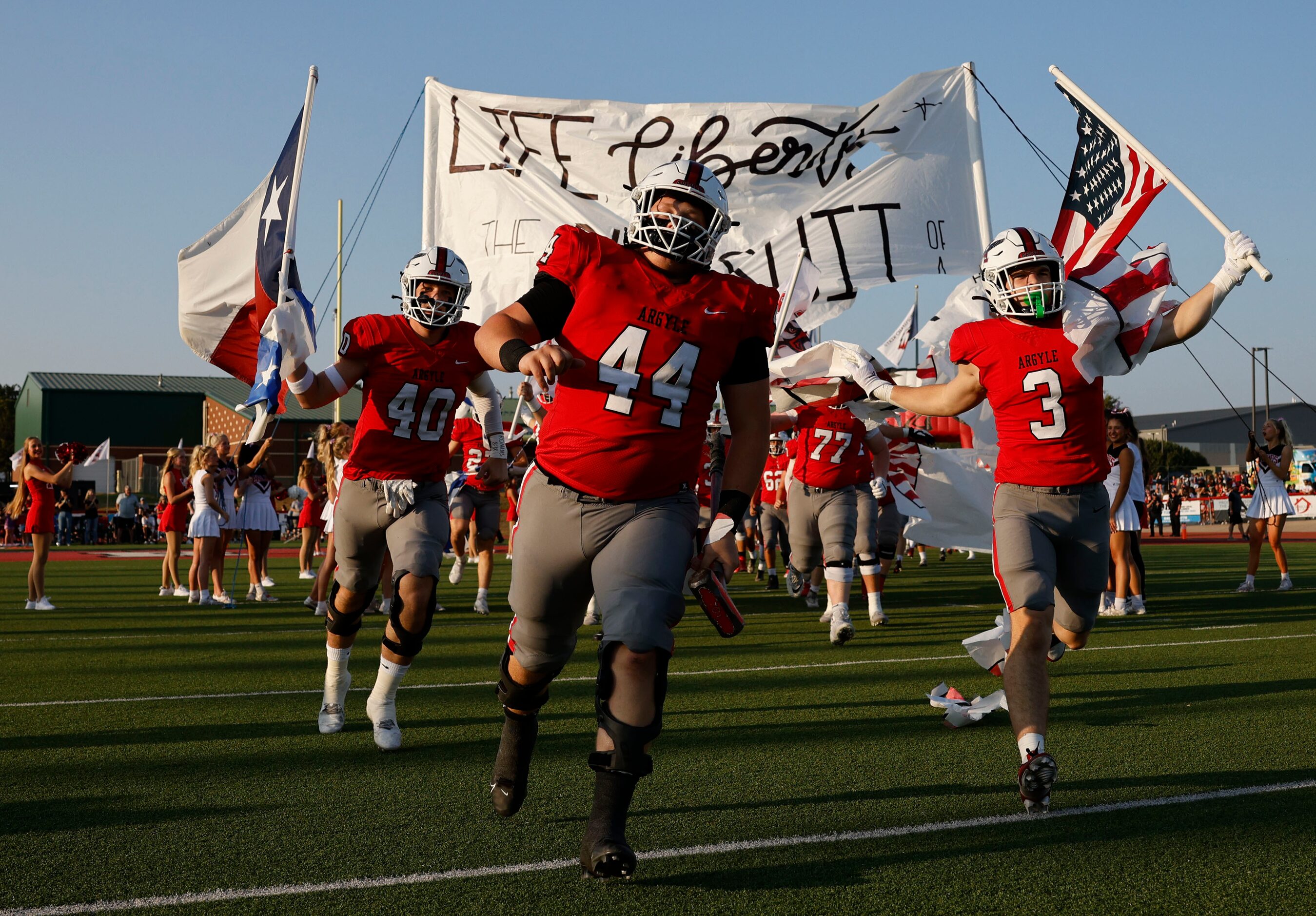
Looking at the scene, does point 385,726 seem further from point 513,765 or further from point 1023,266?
point 1023,266

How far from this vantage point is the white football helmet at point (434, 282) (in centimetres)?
574

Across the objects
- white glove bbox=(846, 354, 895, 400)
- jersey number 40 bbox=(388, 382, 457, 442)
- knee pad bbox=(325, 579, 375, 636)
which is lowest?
knee pad bbox=(325, 579, 375, 636)

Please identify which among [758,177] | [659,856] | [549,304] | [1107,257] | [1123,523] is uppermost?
[758,177]

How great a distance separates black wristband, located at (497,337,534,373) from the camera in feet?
11.1

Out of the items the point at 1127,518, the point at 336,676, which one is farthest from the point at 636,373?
the point at 1127,518

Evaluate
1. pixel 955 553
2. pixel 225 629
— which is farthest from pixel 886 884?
pixel 955 553

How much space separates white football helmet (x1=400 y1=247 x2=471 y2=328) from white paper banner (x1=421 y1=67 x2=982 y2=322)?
6863 millimetres

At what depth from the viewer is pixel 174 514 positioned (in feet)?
48.9

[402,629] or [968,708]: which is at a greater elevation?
[402,629]

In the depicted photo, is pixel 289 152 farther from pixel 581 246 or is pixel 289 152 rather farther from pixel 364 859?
pixel 364 859

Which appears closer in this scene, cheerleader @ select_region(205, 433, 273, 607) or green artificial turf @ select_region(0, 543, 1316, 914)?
green artificial turf @ select_region(0, 543, 1316, 914)

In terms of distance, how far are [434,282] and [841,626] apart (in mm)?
4609

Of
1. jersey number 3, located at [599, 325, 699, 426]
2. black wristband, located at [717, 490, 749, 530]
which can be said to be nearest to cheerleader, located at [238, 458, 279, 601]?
black wristband, located at [717, 490, 749, 530]

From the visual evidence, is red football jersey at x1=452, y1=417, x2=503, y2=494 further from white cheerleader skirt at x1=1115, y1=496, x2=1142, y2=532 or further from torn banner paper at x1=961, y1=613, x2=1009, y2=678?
torn banner paper at x1=961, y1=613, x2=1009, y2=678
